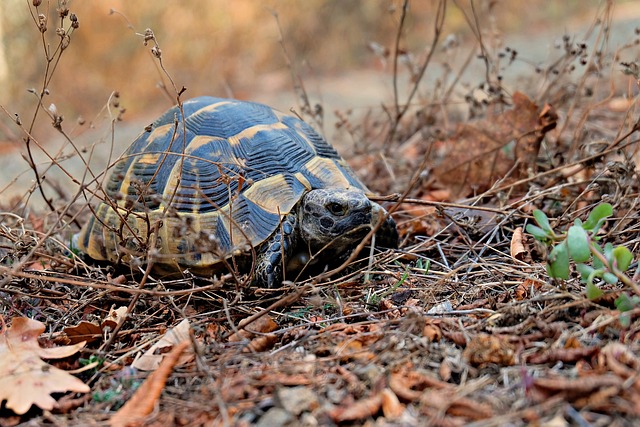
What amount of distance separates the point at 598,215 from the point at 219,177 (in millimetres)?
1736

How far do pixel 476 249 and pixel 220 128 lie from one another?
1475mm

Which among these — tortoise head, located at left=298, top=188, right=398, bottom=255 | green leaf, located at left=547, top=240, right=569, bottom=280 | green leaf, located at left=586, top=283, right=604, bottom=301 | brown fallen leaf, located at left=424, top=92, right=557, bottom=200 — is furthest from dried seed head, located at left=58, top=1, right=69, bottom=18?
brown fallen leaf, located at left=424, top=92, right=557, bottom=200

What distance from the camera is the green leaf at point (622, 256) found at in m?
2.06

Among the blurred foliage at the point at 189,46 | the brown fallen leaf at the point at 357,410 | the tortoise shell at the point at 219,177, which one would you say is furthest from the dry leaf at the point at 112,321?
the blurred foliage at the point at 189,46

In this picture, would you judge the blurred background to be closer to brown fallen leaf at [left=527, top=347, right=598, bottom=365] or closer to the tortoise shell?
the tortoise shell

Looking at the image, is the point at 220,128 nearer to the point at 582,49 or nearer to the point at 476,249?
→ the point at 476,249

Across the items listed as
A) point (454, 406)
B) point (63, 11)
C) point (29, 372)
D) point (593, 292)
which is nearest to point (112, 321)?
point (29, 372)

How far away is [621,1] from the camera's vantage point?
13602 millimetres

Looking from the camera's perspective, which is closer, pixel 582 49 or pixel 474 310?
pixel 474 310

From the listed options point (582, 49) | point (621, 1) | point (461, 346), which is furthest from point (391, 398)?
point (621, 1)

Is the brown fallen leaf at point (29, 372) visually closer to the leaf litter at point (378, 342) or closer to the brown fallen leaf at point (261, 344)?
the leaf litter at point (378, 342)

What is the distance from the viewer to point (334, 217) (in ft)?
9.87

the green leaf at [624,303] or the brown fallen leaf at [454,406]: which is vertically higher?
the green leaf at [624,303]

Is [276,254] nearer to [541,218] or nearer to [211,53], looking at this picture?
[541,218]
